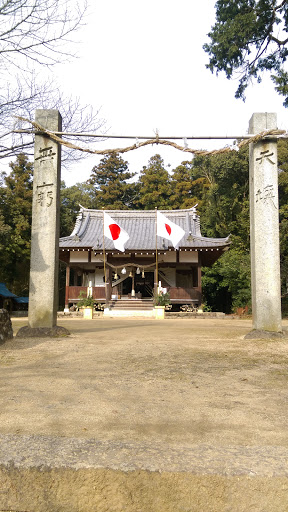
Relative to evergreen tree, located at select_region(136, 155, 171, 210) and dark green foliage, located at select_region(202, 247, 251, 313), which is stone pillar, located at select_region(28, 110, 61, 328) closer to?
dark green foliage, located at select_region(202, 247, 251, 313)

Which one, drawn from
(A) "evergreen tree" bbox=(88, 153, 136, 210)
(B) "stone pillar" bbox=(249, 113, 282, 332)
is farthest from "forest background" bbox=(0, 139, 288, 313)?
(B) "stone pillar" bbox=(249, 113, 282, 332)

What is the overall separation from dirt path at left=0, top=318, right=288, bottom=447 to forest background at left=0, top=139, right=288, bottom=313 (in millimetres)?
10623

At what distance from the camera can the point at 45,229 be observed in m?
6.46

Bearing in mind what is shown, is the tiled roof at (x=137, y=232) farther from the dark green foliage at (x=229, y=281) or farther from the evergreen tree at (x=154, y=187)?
the evergreen tree at (x=154, y=187)

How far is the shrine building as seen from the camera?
62.5ft

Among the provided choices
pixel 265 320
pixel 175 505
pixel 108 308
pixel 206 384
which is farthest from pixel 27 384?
pixel 108 308

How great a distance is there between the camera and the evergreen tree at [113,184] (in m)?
36.0

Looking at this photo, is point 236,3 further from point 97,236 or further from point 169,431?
point 97,236

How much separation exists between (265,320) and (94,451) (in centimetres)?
506

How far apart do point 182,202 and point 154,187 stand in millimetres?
3152

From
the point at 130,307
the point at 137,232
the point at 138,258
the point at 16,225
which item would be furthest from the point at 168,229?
the point at 16,225

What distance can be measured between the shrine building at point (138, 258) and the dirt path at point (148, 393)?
13.0 meters

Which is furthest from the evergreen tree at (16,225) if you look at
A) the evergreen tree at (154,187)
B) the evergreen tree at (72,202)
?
the evergreen tree at (154,187)

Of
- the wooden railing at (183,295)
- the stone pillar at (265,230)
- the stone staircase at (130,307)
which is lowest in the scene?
the stone staircase at (130,307)
